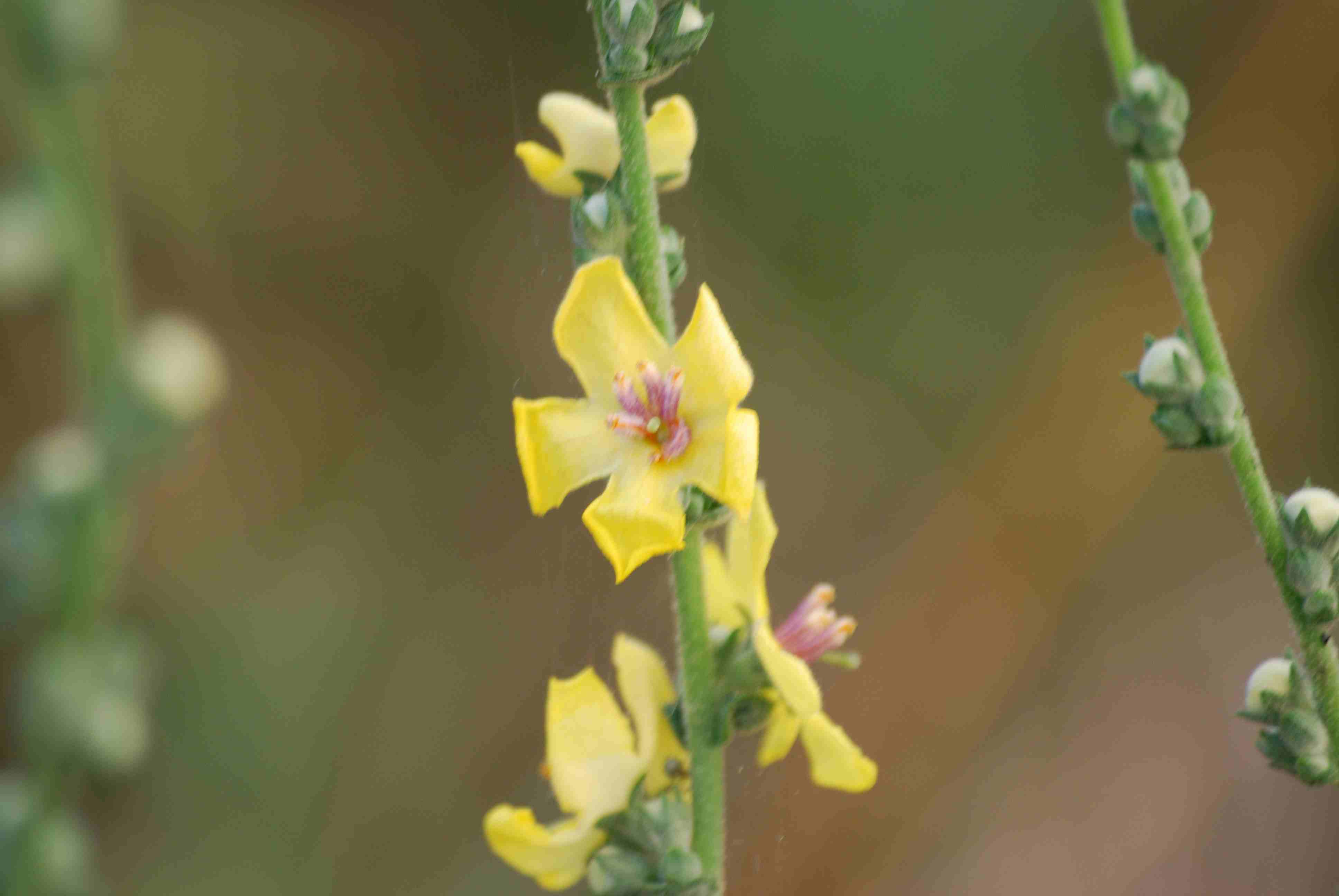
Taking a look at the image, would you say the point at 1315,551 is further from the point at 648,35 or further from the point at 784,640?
the point at 648,35

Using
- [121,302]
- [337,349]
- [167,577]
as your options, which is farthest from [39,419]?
[121,302]

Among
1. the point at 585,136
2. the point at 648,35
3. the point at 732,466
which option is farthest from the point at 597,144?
the point at 732,466

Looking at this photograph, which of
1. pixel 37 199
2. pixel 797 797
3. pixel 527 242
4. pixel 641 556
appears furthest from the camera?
pixel 527 242

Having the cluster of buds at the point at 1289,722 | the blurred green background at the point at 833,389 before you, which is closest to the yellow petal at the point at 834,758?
the cluster of buds at the point at 1289,722

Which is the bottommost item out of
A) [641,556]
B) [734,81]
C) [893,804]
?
[893,804]

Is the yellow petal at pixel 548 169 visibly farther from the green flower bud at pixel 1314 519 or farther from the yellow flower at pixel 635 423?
the green flower bud at pixel 1314 519

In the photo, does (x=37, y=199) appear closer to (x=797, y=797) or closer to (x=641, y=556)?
(x=641, y=556)

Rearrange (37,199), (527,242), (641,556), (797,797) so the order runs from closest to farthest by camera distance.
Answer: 1. (37,199)
2. (641,556)
3. (797,797)
4. (527,242)

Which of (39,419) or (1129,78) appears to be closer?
(1129,78)
